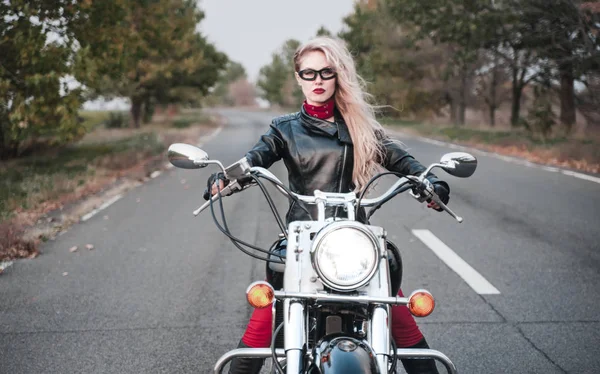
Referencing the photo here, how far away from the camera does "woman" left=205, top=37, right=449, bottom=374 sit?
2.83 m

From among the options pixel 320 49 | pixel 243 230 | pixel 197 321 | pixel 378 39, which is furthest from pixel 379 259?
pixel 378 39

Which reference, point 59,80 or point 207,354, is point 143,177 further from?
point 207,354

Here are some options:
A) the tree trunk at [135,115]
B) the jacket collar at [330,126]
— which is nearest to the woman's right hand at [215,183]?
the jacket collar at [330,126]

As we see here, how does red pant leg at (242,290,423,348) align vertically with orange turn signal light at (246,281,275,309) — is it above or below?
below

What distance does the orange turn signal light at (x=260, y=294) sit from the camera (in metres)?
2.34

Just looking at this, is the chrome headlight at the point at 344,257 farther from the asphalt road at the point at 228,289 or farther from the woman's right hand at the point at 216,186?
the asphalt road at the point at 228,289

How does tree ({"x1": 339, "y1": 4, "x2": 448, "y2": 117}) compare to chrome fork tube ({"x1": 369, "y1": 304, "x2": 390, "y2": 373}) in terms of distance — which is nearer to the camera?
chrome fork tube ({"x1": 369, "y1": 304, "x2": 390, "y2": 373})

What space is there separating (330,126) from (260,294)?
0.93 m

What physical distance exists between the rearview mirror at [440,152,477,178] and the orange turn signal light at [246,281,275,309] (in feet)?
3.10

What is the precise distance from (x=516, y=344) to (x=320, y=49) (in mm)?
2623

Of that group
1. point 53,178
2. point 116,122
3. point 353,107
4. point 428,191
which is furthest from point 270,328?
point 116,122

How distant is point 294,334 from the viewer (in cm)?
223

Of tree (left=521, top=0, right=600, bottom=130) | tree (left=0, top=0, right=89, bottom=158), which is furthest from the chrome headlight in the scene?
tree (left=521, top=0, right=600, bottom=130)

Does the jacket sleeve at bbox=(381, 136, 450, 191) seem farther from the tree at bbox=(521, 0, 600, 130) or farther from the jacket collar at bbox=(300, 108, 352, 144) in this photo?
the tree at bbox=(521, 0, 600, 130)
